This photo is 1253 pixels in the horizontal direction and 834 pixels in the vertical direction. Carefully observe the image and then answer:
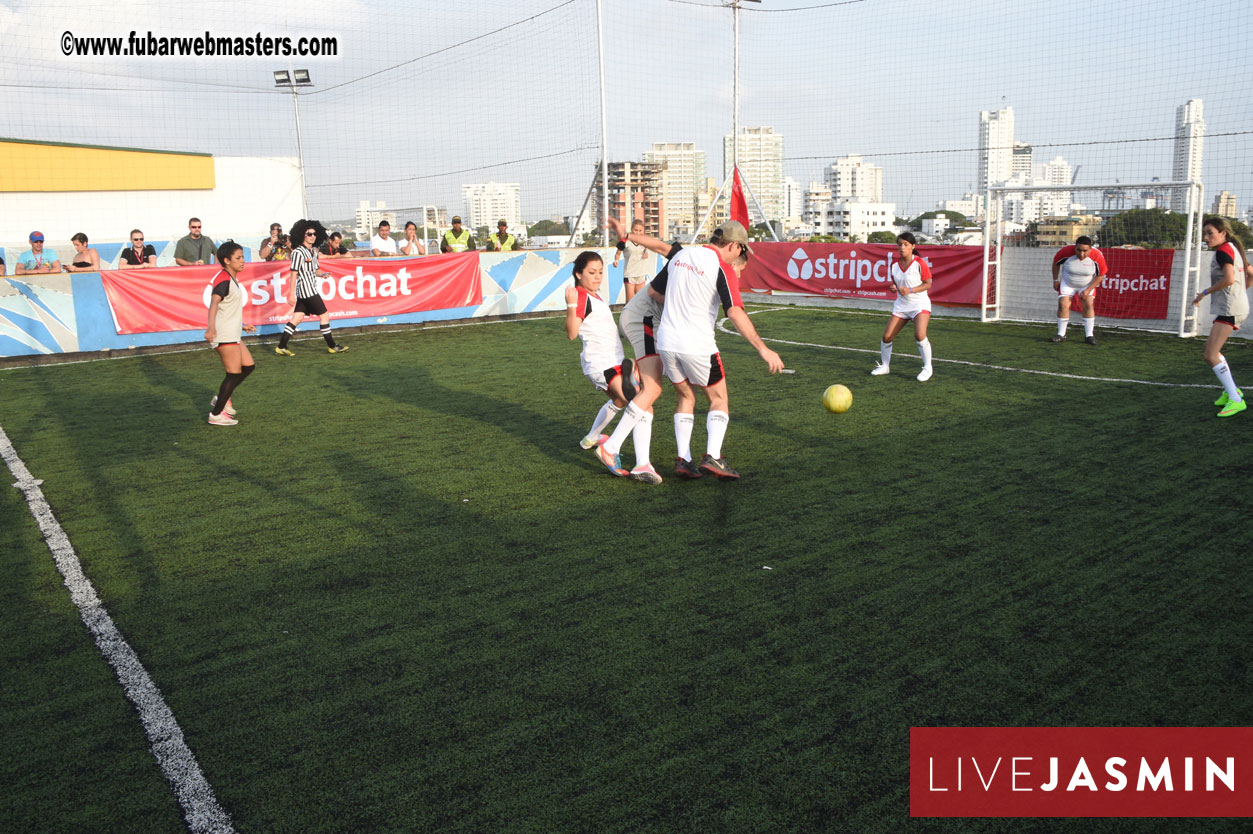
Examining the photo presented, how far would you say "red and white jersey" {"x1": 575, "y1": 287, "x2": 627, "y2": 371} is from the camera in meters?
7.89

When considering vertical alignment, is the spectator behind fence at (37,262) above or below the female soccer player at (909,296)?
above

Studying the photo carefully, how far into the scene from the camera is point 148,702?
396 centimetres

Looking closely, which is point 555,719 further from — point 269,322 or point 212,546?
point 269,322

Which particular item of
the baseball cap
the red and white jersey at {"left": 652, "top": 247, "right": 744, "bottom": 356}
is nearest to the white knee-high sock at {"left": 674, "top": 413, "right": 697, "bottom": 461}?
the red and white jersey at {"left": 652, "top": 247, "right": 744, "bottom": 356}

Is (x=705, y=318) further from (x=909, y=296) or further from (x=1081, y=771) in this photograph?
→ (x=909, y=296)

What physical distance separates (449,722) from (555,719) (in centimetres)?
43

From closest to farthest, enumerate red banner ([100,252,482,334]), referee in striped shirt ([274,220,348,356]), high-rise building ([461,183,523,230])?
referee in striped shirt ([274,220,348,356])
red banner ([100,252,482,334])
high-rise building ([461,183,523,230])

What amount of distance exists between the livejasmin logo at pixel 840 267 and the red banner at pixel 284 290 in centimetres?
759

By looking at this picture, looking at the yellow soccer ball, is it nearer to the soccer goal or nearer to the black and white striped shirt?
the black and white striped shirt

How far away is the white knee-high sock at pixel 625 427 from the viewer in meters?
7.20

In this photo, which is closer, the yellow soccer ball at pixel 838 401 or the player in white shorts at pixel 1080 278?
the yellow soccer ball at pixel 838 401

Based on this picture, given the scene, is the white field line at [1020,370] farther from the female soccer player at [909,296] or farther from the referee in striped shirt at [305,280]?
the referee in striped shirt at [305,280]

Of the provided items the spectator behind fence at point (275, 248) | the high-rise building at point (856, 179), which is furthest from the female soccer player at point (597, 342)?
the high-rise building at point (856, 179)

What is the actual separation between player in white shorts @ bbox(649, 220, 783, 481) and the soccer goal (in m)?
11.5
